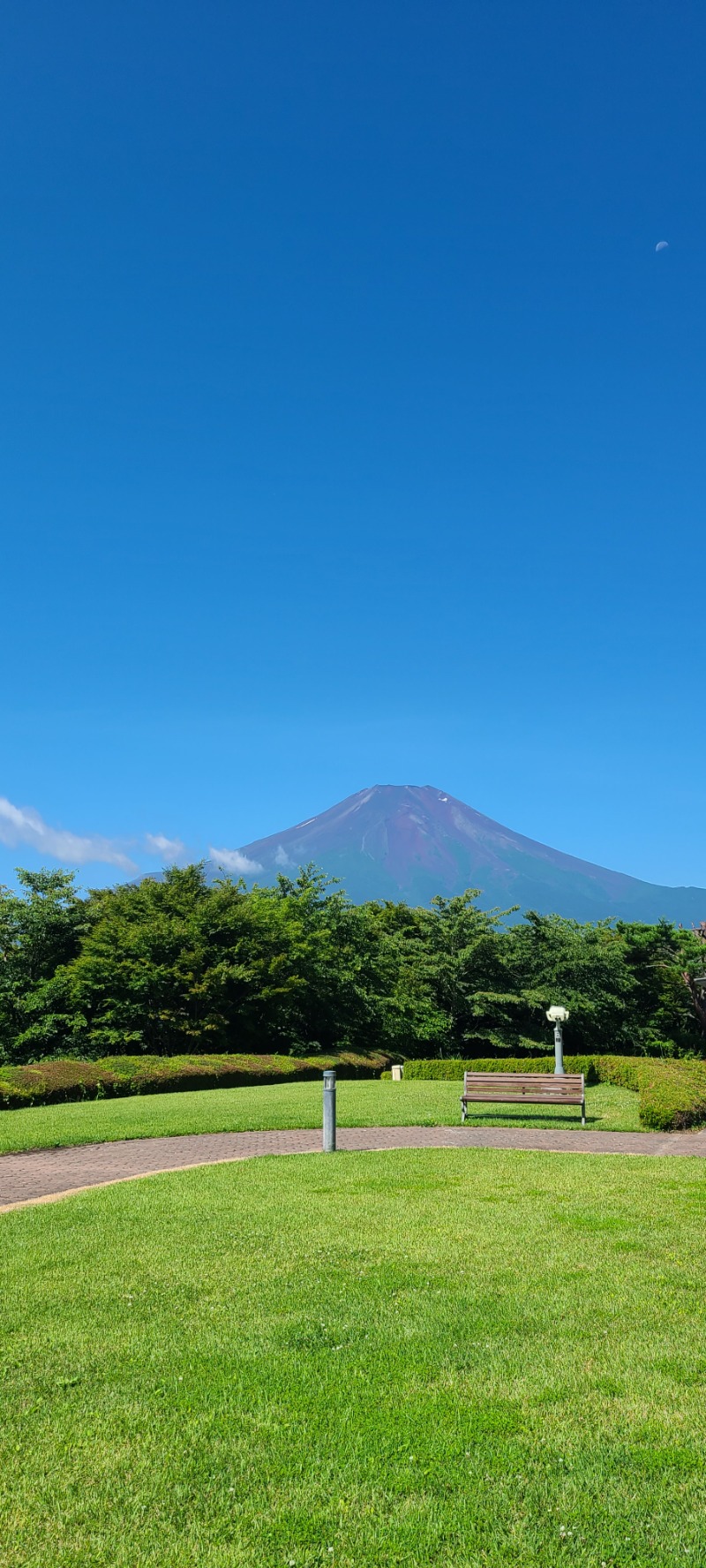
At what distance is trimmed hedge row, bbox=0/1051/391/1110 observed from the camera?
18000 millimetres

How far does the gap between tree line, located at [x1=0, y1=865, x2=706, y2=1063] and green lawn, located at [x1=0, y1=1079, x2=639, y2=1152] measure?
9638 mm

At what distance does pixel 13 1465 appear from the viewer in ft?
11.1

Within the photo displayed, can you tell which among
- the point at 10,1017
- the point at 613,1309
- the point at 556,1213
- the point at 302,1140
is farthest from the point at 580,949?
the point at 613,1309

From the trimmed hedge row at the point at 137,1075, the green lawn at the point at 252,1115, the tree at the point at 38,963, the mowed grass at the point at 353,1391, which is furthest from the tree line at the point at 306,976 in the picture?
the mowed grass at the point at 353,1391

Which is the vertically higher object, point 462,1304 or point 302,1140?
point 462,1304

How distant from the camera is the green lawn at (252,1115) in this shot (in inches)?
541

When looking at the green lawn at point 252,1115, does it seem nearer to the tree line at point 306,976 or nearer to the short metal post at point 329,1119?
the short metal post at point 329,1119

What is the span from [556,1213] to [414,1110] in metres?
9.54

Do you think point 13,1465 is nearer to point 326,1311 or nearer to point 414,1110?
point 326,1311

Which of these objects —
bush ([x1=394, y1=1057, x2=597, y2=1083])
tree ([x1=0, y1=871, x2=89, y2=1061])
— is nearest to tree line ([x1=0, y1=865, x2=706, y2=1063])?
tree ([x1=0, y1=871, x2=89, y2=1061])

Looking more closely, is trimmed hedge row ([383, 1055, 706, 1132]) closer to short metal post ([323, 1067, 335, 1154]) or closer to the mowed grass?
short metal post ([323, 1067, 335, 1154])

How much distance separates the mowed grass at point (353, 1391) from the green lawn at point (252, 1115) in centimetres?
694

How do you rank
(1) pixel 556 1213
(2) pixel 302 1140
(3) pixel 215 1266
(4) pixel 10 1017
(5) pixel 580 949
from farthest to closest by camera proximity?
1. (5) pixel 580 949
2. (4) pixel 10 1017
3. (2) pixel 302 1140
4. (1) pixel 556 1213
5. (3) pixel 215 1266

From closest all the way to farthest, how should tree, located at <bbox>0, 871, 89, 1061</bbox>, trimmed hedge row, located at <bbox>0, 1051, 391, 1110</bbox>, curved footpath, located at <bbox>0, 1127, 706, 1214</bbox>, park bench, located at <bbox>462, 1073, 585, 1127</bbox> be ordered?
1. curved footpath, located at <bbox>0, 1127, 706, 1214</bbox>
2. park bench, located at <bbox>462, 1073, 585, 1127</bbox>
3. trimmed hedge row, located at <bbox>0, 1051, 391, 1110</bbox>
4. tree, located at <bbox>0, 871, 89, 1061</bbox>
